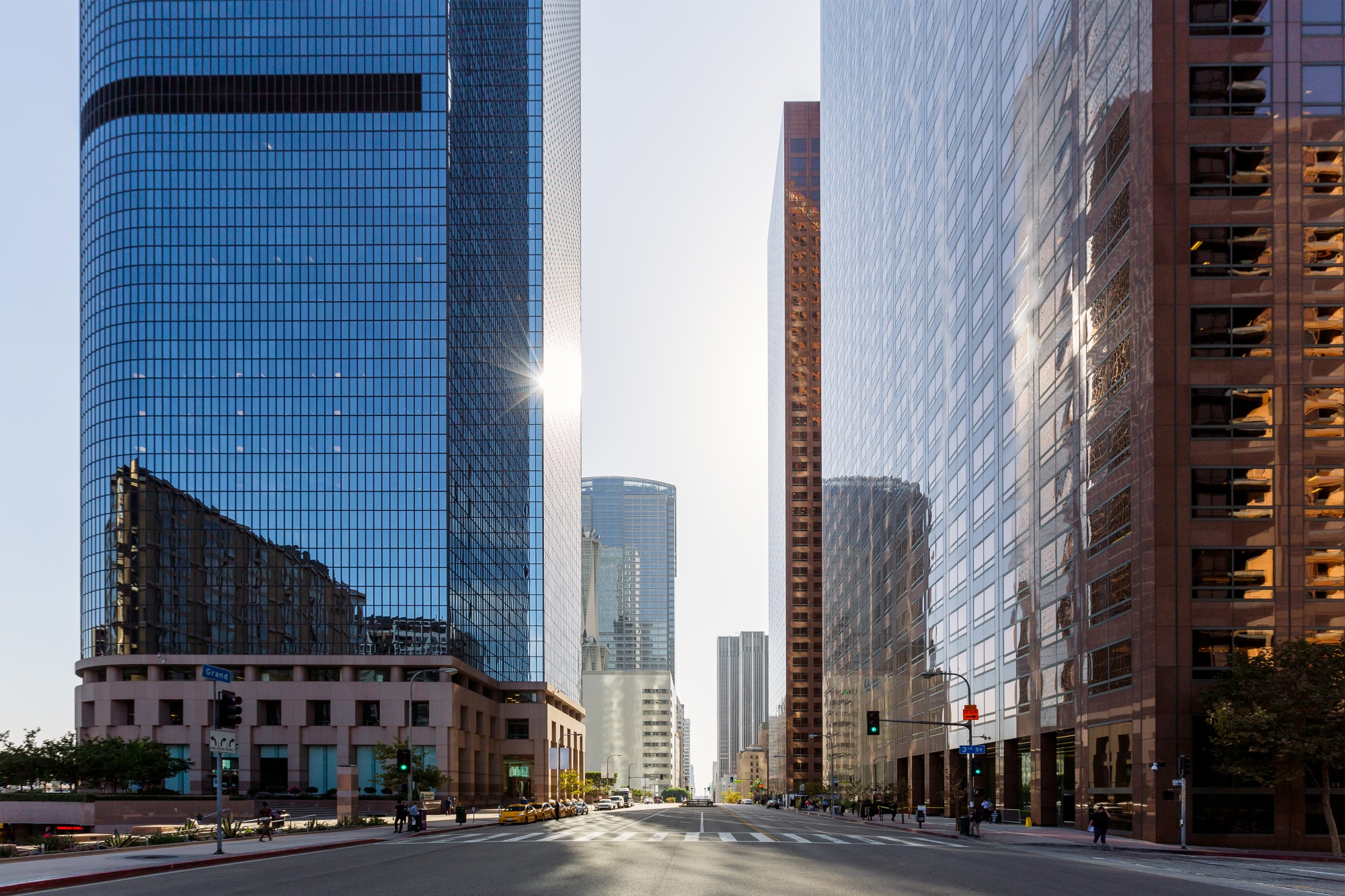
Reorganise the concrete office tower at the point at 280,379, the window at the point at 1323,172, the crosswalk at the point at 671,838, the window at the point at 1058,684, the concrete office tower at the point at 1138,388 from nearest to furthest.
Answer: the crosswalk at the point at 671,838 < the concrete office tower at the point at 1138,388 < the window at the point at 1323,172 < the window at the point at 1058,684 < the concrete office tower at the point at 280,379

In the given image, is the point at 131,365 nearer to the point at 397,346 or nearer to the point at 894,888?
the point at 397,346

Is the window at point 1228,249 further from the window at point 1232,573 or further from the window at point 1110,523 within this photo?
the window at point 1232,573

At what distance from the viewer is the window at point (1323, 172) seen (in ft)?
163

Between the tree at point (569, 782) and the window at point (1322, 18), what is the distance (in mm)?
120548

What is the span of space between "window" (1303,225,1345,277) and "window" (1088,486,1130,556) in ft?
40.2

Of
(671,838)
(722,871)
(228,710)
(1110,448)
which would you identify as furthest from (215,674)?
(1110,448)

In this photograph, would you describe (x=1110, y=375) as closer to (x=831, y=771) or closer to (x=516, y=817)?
(x=516, y=817)

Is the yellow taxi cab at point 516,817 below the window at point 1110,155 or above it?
below

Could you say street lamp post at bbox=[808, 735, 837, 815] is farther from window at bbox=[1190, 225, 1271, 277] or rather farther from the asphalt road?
window at bbox=[1190, 225, 1271, 277]

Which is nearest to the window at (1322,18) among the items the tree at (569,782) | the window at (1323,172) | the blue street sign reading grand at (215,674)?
the window at (1323,172)

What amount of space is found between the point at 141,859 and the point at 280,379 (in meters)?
92.8

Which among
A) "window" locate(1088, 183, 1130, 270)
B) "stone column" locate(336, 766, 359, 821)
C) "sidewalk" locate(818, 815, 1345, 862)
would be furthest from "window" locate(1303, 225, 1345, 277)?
"stone column" locate(336, 766, 359, 821)

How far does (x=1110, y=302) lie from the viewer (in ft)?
181

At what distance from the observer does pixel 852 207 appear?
151m
